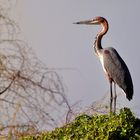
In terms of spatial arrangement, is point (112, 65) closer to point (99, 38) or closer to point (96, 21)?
point (99, 38)

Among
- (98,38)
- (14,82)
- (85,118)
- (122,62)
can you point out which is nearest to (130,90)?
(122,62)

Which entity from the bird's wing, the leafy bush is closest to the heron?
the bird's wing

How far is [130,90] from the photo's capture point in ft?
42.1

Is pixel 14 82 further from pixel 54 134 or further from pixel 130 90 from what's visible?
pixel 130 90

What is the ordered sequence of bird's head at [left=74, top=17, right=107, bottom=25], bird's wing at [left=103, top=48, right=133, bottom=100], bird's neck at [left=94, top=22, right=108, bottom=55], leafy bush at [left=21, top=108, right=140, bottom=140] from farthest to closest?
bird's head at [left=74, top=17, right=107, bottom=25] → bird's neck at [left=94, top=22, right=108, bottom=55] → bird's wing at [left=103, top=48, right=133, bottom=100] → leafy bush at [left=21, top=108, right=140, bottom=140]

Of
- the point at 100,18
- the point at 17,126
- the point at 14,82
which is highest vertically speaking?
the point at 100,18

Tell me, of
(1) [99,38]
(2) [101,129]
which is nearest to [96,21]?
(1) [99,38]

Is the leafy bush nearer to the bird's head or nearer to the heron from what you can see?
the heron

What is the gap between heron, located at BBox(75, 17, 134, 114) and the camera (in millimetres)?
12894

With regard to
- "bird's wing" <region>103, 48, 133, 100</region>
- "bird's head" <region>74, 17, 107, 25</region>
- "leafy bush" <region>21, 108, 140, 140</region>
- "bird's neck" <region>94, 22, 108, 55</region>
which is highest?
"bird's head" <region>74, 17, 107, 25</region>

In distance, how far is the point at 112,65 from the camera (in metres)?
13.3

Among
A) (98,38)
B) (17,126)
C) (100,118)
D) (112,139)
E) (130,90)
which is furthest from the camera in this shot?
(98,38)

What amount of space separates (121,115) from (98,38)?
601 centimetres

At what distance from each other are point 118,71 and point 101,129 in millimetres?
5073
